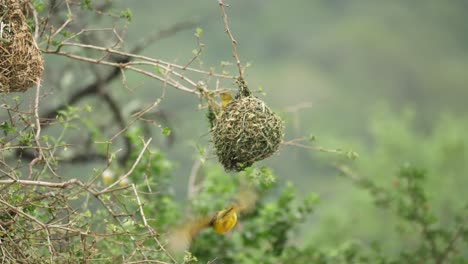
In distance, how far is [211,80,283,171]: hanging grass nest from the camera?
3539 mm

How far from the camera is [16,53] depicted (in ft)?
11.0

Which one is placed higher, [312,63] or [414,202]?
[414,202]

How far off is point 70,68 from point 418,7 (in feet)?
121

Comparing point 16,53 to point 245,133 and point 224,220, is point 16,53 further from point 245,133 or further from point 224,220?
point 224,220

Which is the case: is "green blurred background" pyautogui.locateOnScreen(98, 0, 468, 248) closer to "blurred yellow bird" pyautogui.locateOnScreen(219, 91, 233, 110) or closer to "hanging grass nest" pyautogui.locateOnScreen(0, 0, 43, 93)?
"blurred yellow bird" pyautogui.locateOnScreen(219, 91, 233, 110)

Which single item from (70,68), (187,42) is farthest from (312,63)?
(70,68)

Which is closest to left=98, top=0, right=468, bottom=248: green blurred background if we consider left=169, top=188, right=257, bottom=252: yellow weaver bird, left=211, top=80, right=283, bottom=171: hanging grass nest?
left=169, top=188, right=257, bottom=252: yellow weaver bird

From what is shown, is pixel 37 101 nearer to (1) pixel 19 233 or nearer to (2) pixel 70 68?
(1) pixel 19 233

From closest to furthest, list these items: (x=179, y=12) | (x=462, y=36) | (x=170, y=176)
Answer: (x=170, y=176)
(x=179, y=12)
(x=462, y=36)

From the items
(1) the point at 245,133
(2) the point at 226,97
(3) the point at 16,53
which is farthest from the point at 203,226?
(3) the point at 16,53

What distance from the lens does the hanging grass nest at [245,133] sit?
354 centimetres

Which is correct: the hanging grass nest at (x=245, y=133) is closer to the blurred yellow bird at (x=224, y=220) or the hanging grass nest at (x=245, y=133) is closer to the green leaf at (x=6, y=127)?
the blurred yellow bird at (x=224, y=220)

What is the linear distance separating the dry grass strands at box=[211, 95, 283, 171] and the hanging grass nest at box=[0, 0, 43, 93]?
79cm

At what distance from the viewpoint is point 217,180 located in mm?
6332
